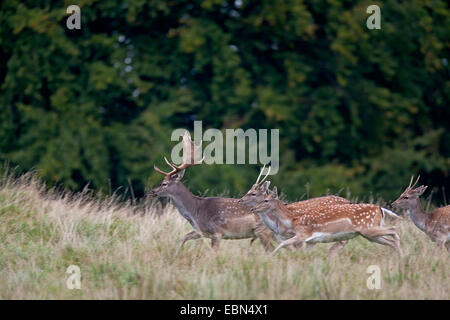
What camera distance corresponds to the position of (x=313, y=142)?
17.2 metres

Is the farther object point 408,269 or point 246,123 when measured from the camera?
point 246,123

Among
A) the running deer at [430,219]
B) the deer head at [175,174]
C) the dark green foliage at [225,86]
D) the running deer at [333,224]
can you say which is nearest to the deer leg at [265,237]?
the running deer at [333,224]

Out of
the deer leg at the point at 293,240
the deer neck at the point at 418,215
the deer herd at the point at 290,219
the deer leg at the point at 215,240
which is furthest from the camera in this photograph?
the deer neck at the point at 418,215

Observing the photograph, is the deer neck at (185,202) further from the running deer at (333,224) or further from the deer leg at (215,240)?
the running deer at (333,224)

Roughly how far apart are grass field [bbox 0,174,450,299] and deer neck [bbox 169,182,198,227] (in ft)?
0.69

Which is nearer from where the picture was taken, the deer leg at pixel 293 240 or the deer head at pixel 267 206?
the deer leg at pixel 293 240

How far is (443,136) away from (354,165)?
7.21 feet

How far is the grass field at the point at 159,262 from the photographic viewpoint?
6.45 meters

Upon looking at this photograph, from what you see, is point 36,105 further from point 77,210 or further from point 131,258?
point 131,258

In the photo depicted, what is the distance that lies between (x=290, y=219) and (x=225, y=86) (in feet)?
27.8

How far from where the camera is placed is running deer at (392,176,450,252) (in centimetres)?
837

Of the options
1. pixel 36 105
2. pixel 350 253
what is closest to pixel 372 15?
pixel 36 105

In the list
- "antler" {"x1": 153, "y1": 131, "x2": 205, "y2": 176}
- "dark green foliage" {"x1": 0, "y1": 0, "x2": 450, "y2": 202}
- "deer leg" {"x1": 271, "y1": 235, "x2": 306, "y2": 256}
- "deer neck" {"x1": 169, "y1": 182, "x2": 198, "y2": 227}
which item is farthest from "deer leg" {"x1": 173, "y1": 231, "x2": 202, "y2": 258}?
"dark green foliage" {"x1": 0, "y1": 0, "x2": 450, "y2": 202}
